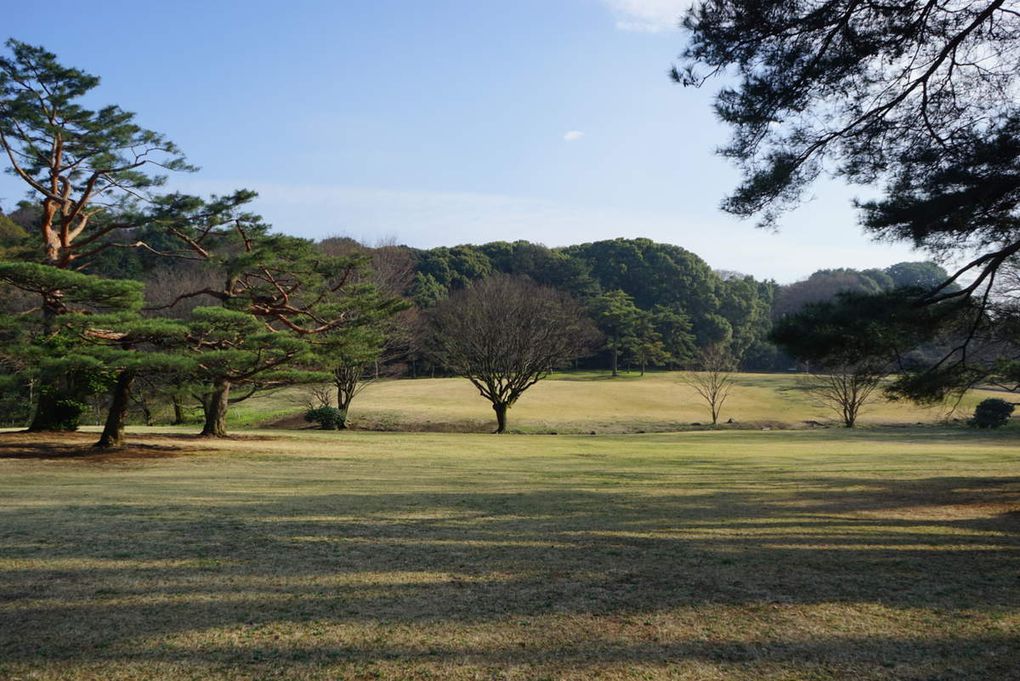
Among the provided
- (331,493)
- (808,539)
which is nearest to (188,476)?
(331,493)

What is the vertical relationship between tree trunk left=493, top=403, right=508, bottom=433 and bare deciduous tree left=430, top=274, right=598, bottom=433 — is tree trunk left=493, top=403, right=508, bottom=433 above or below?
below

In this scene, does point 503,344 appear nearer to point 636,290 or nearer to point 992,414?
point 992,414

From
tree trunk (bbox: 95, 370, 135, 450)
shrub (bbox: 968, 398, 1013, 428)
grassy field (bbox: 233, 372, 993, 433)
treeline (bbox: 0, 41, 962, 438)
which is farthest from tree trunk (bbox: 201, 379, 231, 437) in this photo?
shrub (bbox: 968, 398, 1013, 428)

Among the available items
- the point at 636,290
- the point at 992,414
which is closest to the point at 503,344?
the point at 992,414

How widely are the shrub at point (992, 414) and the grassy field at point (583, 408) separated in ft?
9.75

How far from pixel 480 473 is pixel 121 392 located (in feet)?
29.6

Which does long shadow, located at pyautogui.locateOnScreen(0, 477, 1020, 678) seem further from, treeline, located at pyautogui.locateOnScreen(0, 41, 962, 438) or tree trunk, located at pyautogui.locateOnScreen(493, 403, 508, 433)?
tree trunk, located at pyautogui.locateOnScreen(493, 403, 508, 433)

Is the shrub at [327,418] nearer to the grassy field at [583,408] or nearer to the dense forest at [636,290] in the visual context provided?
the grassy field at [583,408]

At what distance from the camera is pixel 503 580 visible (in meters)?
5.01

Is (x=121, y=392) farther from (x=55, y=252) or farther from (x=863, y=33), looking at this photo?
(x=863, y=33)

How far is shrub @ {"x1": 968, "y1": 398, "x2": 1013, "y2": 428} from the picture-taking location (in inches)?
1204

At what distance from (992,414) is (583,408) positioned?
20.0 metres

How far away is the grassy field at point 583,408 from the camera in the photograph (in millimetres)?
32219

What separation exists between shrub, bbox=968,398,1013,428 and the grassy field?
2971 mm
